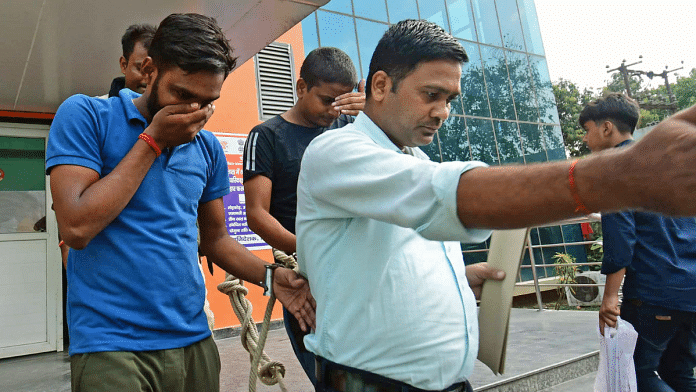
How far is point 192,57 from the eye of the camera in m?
1.40

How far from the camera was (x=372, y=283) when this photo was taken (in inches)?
43.3

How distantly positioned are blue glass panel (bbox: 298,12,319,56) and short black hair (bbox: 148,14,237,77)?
6688mm

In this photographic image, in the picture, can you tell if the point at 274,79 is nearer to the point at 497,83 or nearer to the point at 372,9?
the point at 372,9

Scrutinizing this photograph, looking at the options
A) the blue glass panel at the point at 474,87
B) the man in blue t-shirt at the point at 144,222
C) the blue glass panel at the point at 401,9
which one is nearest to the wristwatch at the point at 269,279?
the man in blue t-shirt at the point at 144,222

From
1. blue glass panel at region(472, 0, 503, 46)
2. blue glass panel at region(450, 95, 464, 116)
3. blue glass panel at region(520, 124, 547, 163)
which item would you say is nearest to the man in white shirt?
blue glass panel at region(450, 95, 464, 116)

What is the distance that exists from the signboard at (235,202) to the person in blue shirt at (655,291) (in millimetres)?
4414

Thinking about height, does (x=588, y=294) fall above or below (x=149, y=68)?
below

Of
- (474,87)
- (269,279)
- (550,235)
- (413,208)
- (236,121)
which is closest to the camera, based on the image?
(413,208)

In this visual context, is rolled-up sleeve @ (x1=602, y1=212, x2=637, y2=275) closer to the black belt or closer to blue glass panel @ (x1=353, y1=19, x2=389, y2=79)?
the black belt

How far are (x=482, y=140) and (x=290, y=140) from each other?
33.8 feet

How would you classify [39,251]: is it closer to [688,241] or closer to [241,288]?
[241,288]

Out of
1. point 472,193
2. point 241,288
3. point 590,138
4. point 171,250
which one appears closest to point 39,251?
point 241,288

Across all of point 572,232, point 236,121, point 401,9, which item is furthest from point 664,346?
point 572,232

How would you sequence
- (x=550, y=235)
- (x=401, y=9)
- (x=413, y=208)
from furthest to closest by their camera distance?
(x=550, y=235), (x=401, y=9), (x=413, y=208)
